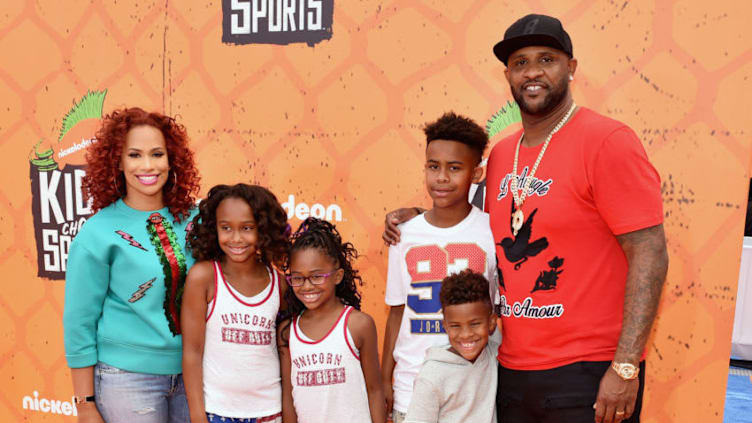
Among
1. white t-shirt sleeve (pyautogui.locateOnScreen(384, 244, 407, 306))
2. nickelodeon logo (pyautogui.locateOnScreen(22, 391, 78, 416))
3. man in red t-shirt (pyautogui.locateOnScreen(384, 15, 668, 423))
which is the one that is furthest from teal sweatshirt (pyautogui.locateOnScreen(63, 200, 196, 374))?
nickelodeon logo (pyautogui.locateOnScreen(22, 391, 78, 416))

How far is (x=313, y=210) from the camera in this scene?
2.20 meters

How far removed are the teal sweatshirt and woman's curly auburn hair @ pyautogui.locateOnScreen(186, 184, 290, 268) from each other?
113 mm

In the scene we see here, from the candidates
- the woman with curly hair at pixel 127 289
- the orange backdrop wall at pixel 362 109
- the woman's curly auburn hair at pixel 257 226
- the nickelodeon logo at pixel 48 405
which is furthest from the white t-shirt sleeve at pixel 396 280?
the nickelodeon logo at pixel 48 405

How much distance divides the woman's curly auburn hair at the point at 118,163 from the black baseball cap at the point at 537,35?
1028 mm

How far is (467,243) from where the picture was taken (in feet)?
5.10

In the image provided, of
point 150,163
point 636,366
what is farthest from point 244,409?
point 636,366

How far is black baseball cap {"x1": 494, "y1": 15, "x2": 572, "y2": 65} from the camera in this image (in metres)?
1.32

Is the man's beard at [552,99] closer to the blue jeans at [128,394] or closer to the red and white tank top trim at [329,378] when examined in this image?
the red and white tank top trim at [329,378]

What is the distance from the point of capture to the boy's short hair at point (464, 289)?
4.71ft

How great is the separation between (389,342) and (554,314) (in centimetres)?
58

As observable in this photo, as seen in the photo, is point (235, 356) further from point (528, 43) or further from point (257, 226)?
point (528, 43)

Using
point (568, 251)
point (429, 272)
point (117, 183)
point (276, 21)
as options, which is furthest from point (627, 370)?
point (276, 21)

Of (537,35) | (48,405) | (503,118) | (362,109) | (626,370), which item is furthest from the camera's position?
(48,405)

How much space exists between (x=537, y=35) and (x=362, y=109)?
92 cm
